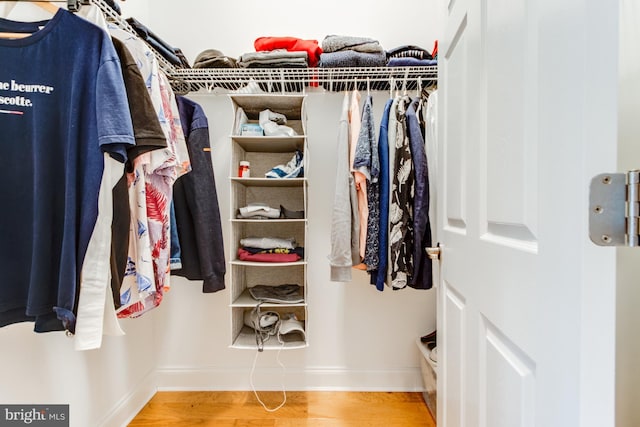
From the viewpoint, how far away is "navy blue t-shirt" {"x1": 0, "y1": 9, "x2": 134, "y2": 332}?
0.74 meters

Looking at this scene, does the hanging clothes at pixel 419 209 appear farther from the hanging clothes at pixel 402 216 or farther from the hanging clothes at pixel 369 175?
the hanging clothes at pixel 369 175

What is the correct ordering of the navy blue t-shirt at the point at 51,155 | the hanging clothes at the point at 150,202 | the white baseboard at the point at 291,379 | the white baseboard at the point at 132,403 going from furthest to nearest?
the white baseboard at the point at 291,379, the white baseboard at the point at 132,403, the hanging clothes at the point at 150,202, the navy blue t-shirt at the point at 51,155

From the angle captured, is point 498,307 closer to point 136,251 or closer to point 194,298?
point 136,251

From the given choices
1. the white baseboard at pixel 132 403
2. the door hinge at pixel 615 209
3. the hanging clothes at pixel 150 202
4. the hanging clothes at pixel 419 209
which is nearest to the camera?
the door hinge at pixel 615 209

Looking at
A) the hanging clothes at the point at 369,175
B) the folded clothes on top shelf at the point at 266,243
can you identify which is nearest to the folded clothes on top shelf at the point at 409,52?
the hanging clothes at the point at 369,175

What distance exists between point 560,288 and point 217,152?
1.65 metres

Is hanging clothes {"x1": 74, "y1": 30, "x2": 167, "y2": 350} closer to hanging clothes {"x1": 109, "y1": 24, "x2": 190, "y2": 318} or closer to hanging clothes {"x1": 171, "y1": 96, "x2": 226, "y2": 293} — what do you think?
hanging clothes {"x1": 109, "y1": 24, "x2": 190, "y2": 318}

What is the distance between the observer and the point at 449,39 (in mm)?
835

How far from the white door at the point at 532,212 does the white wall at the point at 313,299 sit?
88 centimetres

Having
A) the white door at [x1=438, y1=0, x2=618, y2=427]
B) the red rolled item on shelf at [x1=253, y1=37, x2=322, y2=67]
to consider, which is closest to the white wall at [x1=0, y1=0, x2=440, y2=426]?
the red rolled item on shelf at [x1=253, y1=37, x2=322, y2=67]

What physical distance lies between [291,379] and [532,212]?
5.29ft

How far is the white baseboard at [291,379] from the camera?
1617 millimetres

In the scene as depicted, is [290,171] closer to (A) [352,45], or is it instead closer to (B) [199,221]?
(B) [199,221]

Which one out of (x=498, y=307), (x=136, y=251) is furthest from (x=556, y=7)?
(x=136, y=251)
